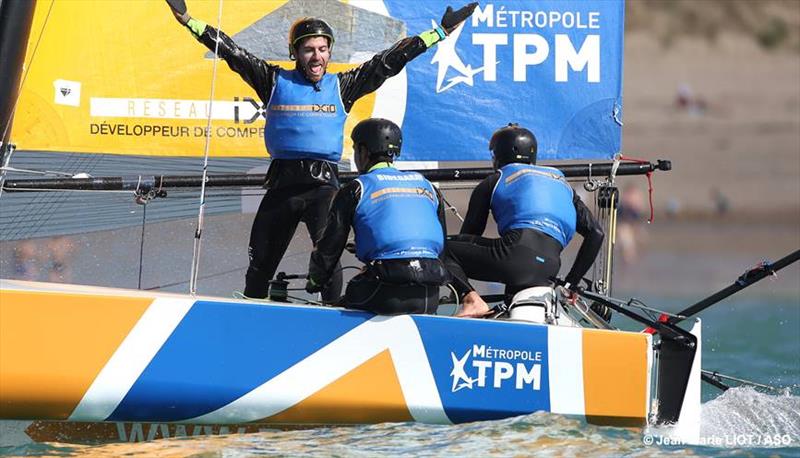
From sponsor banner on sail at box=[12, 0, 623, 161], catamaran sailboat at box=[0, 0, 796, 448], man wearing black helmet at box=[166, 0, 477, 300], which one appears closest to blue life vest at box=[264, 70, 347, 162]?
man wearing black helmet at box=[166, 0, 477, 300]

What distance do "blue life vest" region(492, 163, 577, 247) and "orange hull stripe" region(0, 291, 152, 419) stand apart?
1.64 metres

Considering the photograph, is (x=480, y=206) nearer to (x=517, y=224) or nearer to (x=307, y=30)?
(x=517, y=224)

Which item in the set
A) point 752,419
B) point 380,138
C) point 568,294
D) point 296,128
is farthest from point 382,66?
point 752,419

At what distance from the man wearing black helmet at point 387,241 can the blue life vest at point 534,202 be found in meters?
0.49

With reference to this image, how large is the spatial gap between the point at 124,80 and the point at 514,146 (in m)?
2.11

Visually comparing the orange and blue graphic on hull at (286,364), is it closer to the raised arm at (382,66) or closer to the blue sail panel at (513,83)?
the raised arm at (382,66)

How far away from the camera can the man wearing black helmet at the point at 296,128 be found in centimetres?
657

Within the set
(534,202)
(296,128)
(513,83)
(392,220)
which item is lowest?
(392,220)

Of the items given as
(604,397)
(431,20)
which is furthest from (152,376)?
(431,20)

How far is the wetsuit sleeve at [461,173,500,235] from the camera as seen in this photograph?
21.2 ft

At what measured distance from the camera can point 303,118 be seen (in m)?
6.57

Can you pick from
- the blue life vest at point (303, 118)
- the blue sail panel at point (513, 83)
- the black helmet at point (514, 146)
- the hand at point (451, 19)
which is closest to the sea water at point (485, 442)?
the black helmet at point (514, 146)

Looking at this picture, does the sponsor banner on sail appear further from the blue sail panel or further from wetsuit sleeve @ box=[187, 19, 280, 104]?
wetsuit sleeve @ box=[187, 19, 280, 104]

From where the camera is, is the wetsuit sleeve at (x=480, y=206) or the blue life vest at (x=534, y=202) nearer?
the blue life vest at (x=534, y=202)
